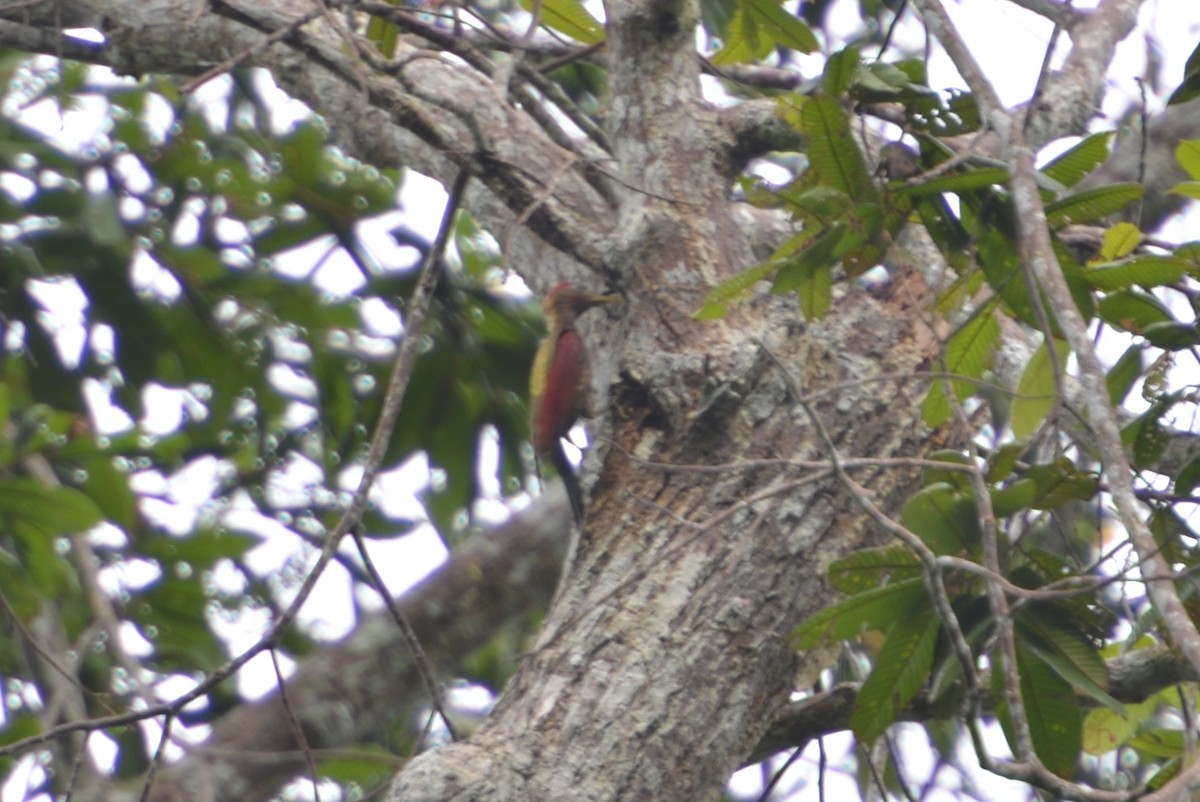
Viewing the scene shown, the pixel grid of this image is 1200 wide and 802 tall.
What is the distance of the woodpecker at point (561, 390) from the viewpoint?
3.41 metres

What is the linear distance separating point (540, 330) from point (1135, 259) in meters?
2.54

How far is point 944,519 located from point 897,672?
25 cm

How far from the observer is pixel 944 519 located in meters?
2.15

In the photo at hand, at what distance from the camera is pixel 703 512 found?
8.29ft

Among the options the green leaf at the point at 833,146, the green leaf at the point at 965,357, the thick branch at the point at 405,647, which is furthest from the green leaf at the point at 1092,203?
the thick branch at the point at 405,647

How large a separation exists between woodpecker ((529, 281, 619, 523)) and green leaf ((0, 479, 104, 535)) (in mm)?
1225

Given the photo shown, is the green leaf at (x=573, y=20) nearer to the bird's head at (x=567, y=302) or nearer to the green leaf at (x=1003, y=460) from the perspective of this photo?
the bird's head at (x=567, y=302)

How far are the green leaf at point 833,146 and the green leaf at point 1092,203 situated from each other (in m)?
0.30

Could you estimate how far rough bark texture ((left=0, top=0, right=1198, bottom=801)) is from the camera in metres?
2.29

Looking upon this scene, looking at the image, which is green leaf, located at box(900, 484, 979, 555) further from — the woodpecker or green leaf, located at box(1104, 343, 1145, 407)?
the woodpecker

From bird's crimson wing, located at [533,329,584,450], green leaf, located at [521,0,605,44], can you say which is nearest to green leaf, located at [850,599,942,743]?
bird's crimson wing, located at [533,329,584,450]

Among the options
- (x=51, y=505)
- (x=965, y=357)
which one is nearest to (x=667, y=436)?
(x=965, y=357)

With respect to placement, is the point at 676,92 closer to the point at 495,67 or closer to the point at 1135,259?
the point at 495,67

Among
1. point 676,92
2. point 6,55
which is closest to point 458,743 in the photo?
point 676,92
